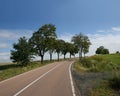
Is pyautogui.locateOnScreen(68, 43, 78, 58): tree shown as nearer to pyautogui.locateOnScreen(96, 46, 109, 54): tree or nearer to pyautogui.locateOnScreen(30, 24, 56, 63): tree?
pyautogui.locateOnScreen(30, 24, 56, 63): tree

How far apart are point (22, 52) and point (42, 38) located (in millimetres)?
13421

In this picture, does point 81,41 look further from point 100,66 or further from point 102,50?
point 102,50

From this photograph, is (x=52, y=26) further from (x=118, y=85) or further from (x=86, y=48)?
(x=118, y=85)

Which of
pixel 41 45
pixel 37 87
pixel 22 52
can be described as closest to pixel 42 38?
pixel 41 45

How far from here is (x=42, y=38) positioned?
7344 centimetres

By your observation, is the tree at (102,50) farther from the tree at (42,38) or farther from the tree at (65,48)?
the tree at (42,38)

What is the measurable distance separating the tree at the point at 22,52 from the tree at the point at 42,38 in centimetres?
951

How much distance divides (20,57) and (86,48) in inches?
1640

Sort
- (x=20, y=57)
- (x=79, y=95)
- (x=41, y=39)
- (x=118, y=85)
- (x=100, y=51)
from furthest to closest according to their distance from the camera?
(x=100, y=51)
(x=41, y=39)
(x=20, y=57)
(x=118, y=85)
(x=79, y=95)

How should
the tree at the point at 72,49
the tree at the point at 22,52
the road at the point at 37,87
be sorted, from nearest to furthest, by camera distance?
the road at the point at 37,87 < the tree at the point at 22,52 < the tree at the point at 72,49

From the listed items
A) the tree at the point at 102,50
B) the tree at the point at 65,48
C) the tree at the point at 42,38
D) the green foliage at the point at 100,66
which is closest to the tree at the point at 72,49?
the tree at the point at 65,48

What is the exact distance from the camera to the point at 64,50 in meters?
110

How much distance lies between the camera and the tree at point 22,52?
202ft

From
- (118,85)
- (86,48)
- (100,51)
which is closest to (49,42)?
(86,48)
